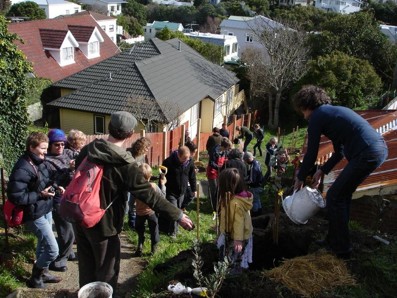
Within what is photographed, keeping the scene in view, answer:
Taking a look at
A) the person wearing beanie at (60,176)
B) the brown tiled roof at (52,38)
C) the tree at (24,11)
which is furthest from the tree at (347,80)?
the tree at (24,11)

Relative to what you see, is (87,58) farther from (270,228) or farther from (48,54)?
(270,228)

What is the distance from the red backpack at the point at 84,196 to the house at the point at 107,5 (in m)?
70.9

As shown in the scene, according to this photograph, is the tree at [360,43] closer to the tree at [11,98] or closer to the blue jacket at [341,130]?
the tree at [11,98]

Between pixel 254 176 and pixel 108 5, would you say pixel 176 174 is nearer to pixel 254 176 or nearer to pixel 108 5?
pixel 254 176

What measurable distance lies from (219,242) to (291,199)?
0.93 meters

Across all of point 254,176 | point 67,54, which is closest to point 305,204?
point 254,176

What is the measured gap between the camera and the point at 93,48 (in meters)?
30.9

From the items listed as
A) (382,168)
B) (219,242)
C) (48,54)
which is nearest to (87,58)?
(48,54)

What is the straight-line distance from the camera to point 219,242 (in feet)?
15.8

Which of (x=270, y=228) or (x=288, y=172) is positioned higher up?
(x=270, y=228)

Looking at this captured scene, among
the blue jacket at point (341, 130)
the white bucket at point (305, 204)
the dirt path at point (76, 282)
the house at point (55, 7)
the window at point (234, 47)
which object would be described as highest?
the blue jacket at point (341, 130)

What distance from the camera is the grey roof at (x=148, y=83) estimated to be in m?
20.7

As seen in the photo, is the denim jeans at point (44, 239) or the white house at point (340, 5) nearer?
the denim jeans at point (44, 239)

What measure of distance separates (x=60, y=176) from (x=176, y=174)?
2242 millimetres
